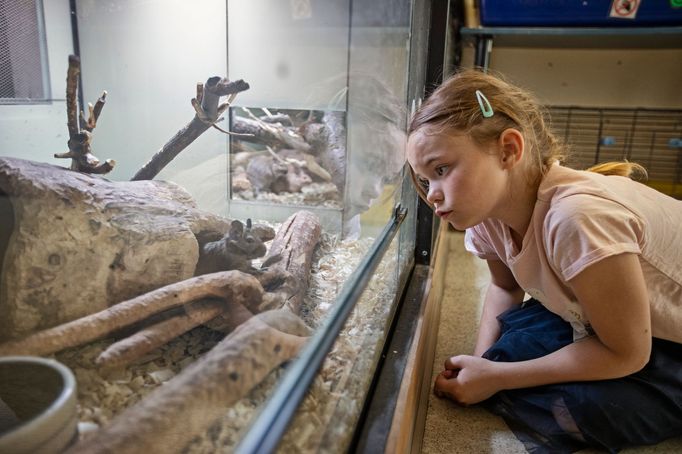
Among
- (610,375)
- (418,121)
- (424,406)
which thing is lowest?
(424,406)

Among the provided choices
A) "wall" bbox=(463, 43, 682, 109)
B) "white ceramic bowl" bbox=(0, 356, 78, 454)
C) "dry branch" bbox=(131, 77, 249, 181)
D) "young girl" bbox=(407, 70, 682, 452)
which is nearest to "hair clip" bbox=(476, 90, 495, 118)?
"young girl" bbox=(407, 70, 682, 452)

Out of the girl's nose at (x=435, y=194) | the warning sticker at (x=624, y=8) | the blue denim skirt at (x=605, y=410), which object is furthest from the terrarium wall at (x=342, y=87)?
the warning sticker at (x=624, y=8)

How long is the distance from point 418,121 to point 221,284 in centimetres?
51

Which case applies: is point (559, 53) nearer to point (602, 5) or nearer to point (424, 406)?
point (602, 5)

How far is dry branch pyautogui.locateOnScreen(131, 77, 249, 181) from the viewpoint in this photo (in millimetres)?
484

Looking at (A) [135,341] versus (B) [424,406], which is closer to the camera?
(A) [135,341]

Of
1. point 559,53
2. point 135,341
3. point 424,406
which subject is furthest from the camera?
point 559,53

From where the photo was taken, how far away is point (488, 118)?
791mm

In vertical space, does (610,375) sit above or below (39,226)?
below

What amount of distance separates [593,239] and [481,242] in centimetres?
38

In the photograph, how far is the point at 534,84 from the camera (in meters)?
2.77

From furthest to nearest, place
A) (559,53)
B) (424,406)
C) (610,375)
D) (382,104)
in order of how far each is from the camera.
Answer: (559,53)
(382,104)
(424,406)
(610,375)

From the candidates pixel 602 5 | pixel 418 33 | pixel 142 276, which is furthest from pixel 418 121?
pixel 602 5

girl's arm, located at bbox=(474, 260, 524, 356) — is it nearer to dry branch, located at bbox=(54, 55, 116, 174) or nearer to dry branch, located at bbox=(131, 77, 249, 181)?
dry branch, located at bbox=(131, 77, 249, 181)
